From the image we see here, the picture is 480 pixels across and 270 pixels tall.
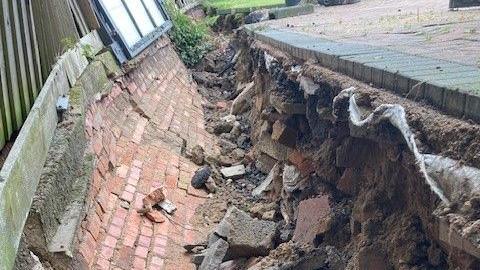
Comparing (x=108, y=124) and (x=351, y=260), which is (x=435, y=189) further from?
(x=108, y=124)

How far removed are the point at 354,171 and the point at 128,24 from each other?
14.8 feet

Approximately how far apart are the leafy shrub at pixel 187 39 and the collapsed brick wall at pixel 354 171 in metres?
5.32

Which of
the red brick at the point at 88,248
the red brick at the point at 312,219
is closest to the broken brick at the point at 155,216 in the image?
the red brick at the point at 88,248

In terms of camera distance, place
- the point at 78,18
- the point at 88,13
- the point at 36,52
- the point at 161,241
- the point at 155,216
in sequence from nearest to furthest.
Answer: the point at 36,52
the point at 161,241
the point at 155,216
the point at 78,18
the point at 88,13

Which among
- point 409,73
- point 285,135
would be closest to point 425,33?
point 285,135

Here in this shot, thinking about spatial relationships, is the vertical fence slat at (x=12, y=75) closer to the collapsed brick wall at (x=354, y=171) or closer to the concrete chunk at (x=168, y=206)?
the concrete chunk at (x=168, y=206)

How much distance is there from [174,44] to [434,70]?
8.43m

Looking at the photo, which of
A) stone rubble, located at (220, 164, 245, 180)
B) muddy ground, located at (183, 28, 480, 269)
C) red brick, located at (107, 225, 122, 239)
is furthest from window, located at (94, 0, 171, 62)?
red brick, located at (107, 225, 122, 239)

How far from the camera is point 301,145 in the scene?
5.19m

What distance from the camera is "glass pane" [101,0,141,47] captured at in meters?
6.89

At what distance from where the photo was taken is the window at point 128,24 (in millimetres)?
6539

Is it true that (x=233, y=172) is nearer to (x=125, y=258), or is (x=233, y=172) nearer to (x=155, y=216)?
(x=155, y=216)

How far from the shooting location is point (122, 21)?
7238 mm

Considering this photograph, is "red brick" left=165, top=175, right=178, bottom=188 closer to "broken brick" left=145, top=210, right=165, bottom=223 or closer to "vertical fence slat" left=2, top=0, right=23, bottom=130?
"broken brick" left=145, top=210, right=165, bottom=223
